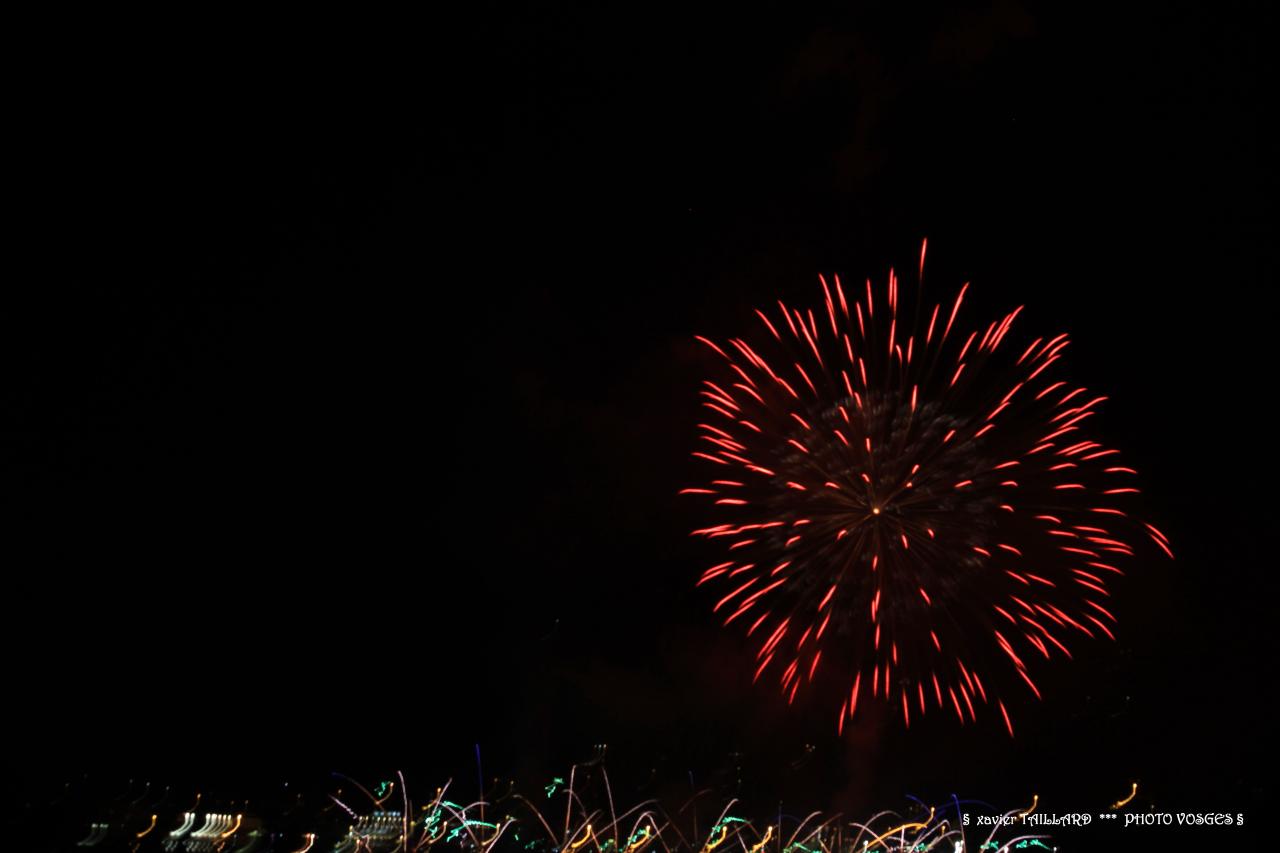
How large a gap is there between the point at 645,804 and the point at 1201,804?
1505cm

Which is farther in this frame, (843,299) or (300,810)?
(300,810)

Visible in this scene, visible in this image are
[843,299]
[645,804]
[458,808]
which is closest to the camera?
[843,299]

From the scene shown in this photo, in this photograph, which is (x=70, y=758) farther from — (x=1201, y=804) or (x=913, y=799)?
(x=1201, y=804)

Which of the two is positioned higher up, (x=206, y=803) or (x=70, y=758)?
(x=70, y=758)

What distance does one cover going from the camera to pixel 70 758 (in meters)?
24.3

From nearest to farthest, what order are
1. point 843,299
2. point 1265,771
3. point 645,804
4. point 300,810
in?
point 843,299 → point 1265,771 → point 300,810 → point 645,804

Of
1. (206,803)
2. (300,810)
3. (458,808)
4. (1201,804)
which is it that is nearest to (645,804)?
(458,808)

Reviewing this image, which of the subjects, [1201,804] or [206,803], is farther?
[206,803]

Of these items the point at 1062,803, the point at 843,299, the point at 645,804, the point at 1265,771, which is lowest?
the point at 645,804

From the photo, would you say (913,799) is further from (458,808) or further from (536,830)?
(458,808)

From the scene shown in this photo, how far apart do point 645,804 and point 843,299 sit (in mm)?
20583

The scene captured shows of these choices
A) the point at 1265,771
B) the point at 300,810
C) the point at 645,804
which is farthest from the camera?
the point at 645,804

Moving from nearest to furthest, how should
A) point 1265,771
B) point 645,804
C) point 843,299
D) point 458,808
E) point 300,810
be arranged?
point 843,299
point 1265,771
point 458,808
point 300,810
point 645,804

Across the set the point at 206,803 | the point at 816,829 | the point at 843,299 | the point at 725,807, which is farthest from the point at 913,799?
the point at 206,803
